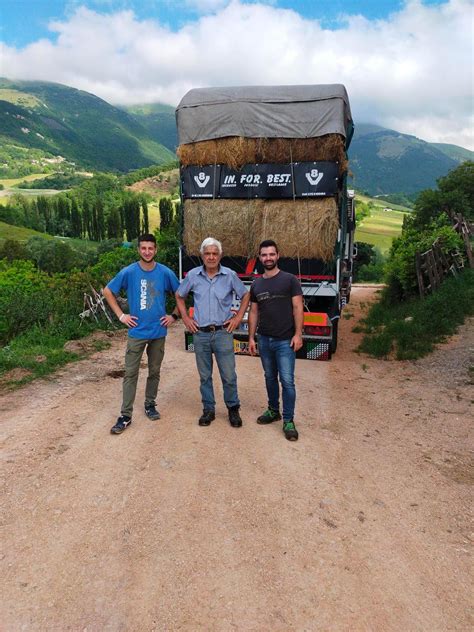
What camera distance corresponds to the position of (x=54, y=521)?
3.09 meters

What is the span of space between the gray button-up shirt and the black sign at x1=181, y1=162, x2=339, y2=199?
3.32m

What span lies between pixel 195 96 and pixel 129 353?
17.8 feet

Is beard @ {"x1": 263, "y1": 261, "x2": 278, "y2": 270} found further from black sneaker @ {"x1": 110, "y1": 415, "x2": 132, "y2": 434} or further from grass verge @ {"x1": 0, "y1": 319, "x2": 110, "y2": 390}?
grass verge @ {"x1": 0, "y1": 319, "x2": 110, "y2": 390}

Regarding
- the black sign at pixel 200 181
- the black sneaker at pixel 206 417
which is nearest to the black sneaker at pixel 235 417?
the black sneaker at pixel 206 417

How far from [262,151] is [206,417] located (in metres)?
4.81

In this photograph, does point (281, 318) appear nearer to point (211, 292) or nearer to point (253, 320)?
point (253, 320)

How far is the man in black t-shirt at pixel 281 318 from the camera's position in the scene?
447 cm

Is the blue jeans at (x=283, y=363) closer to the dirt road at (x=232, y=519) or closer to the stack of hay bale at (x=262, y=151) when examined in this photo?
the dirt road at (x=232, y=519)

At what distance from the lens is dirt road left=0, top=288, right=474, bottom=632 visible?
242cm

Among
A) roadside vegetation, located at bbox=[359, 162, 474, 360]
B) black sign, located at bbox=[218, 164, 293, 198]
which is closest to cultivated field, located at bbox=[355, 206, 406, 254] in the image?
roadside vegetation, located at bbox=[359, 162, 474, 360]

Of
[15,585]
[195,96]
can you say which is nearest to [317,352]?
[195,96]

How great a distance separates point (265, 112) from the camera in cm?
737

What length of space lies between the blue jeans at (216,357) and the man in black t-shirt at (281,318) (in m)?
0.28

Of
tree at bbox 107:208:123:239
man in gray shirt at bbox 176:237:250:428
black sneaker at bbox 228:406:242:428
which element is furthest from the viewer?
tree at bbox 107:208:123:239
